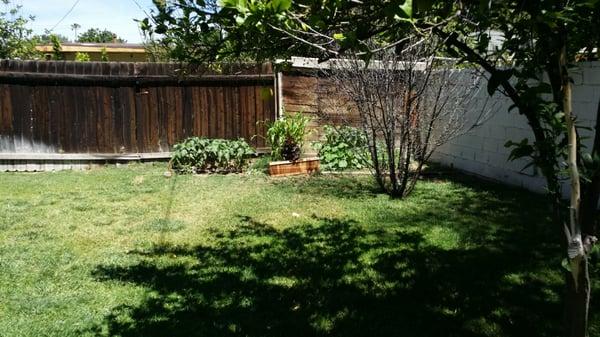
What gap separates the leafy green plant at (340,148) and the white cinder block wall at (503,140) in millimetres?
1767

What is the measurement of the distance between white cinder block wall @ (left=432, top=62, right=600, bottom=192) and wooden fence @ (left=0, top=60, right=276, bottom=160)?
3.76 metres

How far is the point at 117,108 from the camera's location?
416 inches

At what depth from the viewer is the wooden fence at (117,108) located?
33.4 feet

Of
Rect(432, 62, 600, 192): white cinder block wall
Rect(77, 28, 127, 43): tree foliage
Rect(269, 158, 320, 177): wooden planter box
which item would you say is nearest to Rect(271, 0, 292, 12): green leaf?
Rect(432, 62, 600, 192): white cinder block wall

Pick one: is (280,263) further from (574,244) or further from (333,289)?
(574,244)

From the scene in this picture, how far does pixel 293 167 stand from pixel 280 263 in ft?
14.9

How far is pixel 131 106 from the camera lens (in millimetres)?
10617

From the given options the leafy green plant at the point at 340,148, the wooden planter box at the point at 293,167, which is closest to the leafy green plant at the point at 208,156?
the wooden planter box at the point at 293,167

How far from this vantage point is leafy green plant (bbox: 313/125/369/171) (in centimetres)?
950

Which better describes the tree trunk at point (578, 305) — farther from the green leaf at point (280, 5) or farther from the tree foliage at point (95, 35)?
the tree foliage at point (95, 35)

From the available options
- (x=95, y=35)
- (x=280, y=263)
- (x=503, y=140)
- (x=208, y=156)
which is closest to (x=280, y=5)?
(x=280, y=263)

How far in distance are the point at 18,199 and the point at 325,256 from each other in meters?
5.01

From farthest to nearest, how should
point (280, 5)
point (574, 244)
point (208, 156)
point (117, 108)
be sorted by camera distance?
point (117, 108)
point (208, 156)
point (574, 244)
point (280, 5)

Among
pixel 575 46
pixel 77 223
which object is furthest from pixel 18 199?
pixel 575 46
